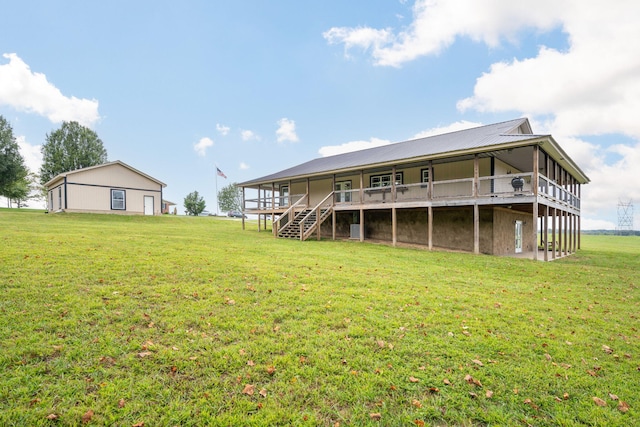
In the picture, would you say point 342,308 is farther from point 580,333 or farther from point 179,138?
point 179,138

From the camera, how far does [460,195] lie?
Result: 51.7 feet

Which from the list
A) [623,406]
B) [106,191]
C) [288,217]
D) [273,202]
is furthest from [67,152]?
[623,406]

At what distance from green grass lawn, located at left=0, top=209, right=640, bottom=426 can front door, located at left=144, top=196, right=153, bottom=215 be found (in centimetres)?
2456

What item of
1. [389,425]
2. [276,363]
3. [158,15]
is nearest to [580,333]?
[389,425]

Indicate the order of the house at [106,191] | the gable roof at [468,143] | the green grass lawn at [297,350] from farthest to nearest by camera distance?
the house at [106,191]
the gable roof at [468,143]
the green grass lawn at [297,350]

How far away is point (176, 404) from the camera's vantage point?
2793 mm

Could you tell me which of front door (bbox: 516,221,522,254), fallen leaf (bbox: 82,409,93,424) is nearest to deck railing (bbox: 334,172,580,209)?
front door (bbox: 516,221,522,254)

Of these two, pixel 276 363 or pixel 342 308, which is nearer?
pixel 276 363

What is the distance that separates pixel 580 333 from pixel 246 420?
528 cm

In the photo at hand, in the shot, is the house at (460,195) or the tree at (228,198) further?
the tree at (228,198)

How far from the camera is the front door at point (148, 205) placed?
30.0 m

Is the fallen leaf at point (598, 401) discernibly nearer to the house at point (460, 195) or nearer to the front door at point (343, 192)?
the house at point (460, 195)

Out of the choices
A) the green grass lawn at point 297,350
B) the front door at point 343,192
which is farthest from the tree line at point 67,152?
the green grass lawn at point 297,350

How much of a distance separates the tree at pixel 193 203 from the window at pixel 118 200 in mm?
24372
